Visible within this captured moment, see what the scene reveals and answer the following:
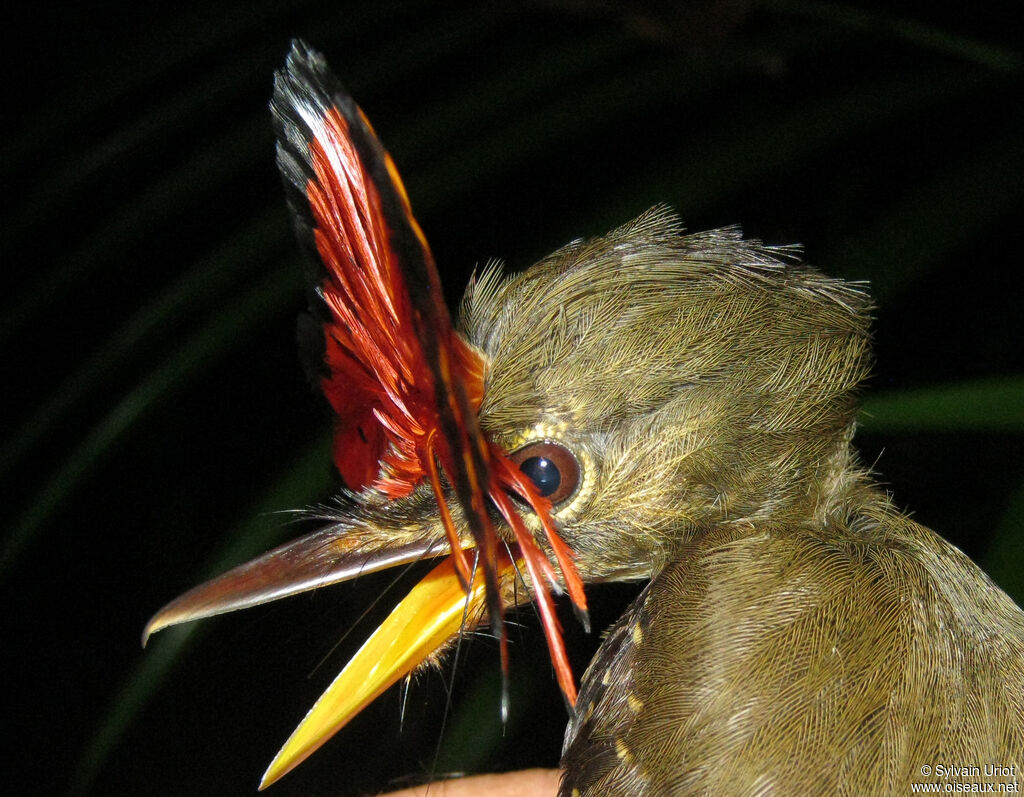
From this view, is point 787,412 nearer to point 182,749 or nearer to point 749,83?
point 182,749

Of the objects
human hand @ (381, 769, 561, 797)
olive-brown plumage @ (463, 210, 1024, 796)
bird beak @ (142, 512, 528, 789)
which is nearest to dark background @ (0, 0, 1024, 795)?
human hand @ (381, 769, 561, 797)

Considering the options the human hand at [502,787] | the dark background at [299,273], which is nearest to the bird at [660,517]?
the dark background at [299,273]

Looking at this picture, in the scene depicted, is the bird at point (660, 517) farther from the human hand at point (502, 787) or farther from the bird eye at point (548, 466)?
the human hand at point (502, 787)

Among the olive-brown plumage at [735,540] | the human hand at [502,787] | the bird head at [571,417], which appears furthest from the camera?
the human hand at [502,787]

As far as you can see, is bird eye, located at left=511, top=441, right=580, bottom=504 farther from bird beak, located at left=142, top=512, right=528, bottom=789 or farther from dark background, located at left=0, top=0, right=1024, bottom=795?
dark background, located at left=0, top=0, right=1024, bottom=795

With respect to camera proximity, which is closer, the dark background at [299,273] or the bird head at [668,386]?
the bird head at [668,386]

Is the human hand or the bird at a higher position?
the bird

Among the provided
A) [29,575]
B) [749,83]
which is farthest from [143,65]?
[749,83]
